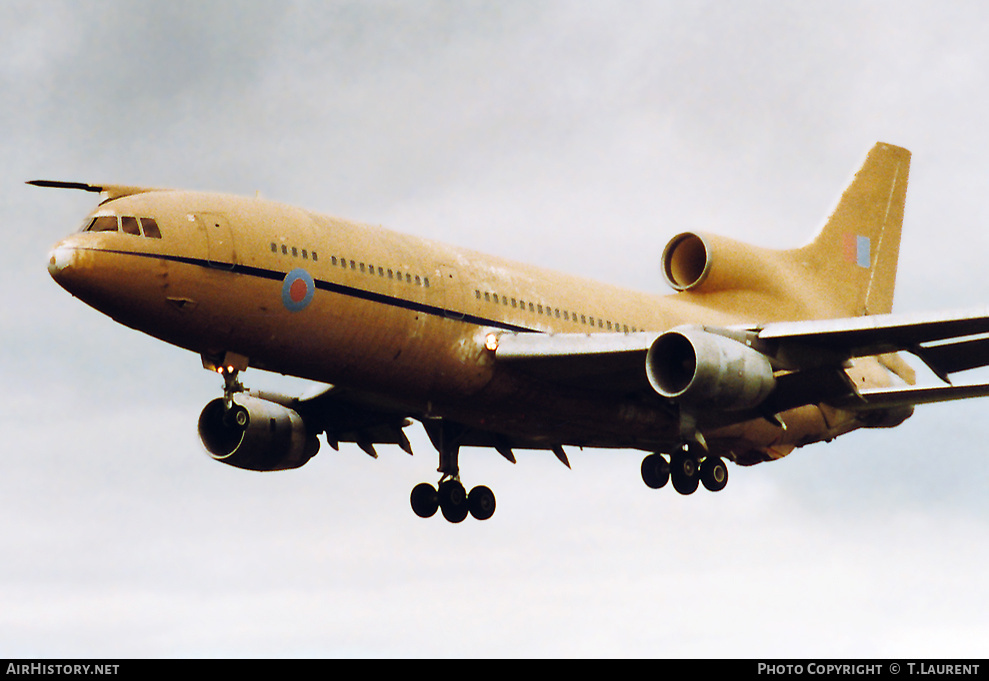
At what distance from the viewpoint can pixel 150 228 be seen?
2366cm

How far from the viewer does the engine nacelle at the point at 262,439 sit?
31047mm

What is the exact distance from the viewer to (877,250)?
133ft

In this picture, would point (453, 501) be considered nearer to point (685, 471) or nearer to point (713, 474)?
point (685, 471)

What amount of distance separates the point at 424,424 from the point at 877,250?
1692cm

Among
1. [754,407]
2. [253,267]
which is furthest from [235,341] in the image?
[754,407]

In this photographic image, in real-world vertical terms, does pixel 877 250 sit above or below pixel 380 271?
above

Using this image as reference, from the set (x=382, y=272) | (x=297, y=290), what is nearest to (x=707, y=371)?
(x=382, y=272)

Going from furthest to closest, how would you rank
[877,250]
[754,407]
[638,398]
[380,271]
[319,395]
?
[877,250] → [319,395] → [638,398] → [754,407] → [380,271]

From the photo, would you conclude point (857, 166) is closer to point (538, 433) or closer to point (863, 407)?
point (863, 407)

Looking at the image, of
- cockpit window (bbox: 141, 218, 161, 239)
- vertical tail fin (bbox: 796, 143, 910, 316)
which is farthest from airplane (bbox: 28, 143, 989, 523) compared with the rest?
vertical tail fin (bbox: 796, 143, 910, 316)

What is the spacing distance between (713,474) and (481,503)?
582cm

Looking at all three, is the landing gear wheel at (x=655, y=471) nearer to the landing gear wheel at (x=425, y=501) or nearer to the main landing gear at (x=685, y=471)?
the main landing gear at (x=685, y=471)

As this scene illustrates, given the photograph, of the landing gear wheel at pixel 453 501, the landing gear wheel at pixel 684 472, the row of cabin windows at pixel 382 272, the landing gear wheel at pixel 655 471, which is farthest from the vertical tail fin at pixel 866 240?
the row of cabin windows at pixel 382 272

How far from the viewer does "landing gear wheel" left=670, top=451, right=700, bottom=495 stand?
32.1 m
